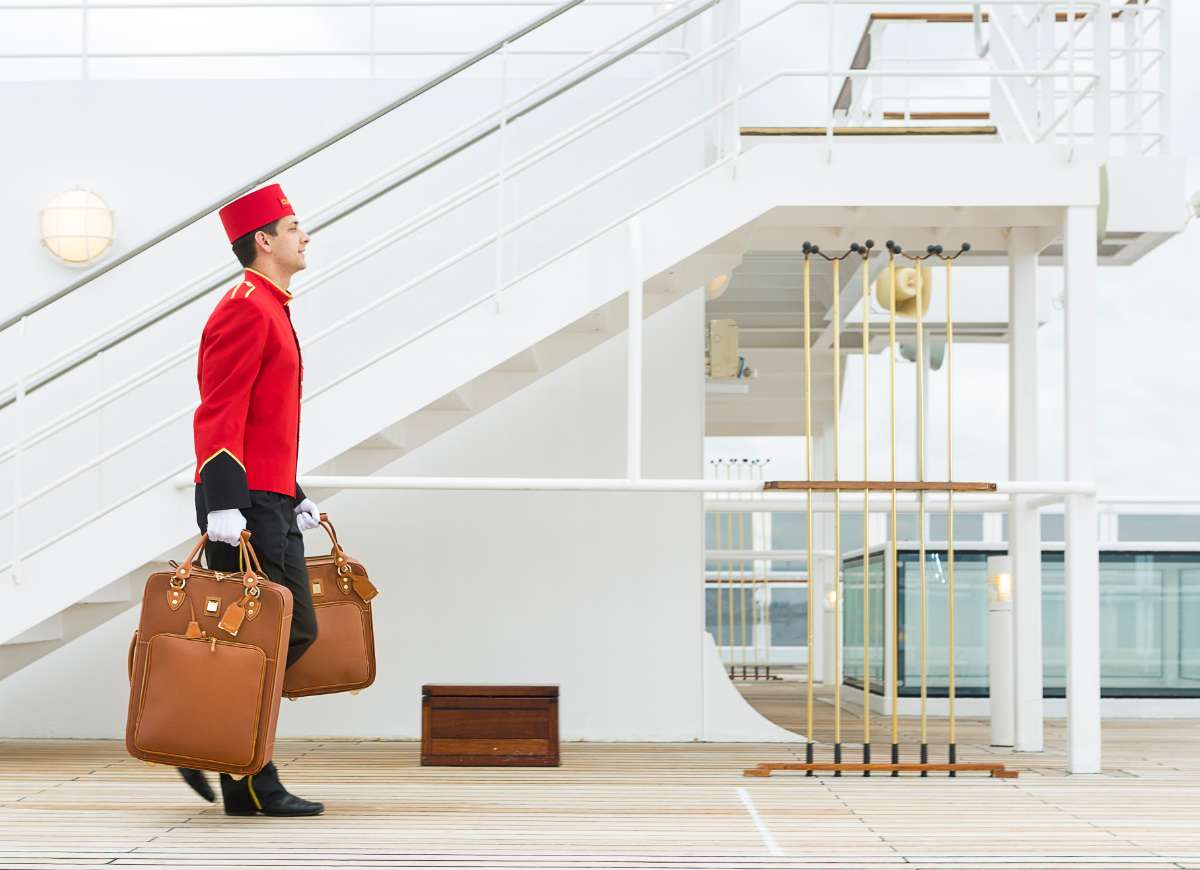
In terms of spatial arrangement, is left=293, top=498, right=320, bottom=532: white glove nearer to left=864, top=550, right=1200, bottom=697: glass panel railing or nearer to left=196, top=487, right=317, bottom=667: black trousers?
left=196, top=487, right=317, bottom=667: black trousers

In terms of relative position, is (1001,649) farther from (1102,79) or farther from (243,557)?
(243,557)

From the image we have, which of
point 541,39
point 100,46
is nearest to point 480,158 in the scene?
point 541,39

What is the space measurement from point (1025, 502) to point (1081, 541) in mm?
587

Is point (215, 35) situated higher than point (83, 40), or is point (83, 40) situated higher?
point (215, 35)

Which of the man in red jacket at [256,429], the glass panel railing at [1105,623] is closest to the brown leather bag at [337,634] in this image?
the man in red jacket at [256,429]

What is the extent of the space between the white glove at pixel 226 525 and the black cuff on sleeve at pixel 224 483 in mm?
16

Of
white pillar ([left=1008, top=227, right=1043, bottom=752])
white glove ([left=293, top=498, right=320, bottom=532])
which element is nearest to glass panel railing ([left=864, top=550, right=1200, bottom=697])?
white pillar ([left=1008, top=227, right=1043, bottom=752])

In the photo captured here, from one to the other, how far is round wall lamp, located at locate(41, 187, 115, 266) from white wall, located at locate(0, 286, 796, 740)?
1408 mm

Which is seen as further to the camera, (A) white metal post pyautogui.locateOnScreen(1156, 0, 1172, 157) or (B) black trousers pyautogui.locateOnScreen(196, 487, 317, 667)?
(A) white metal post pyautogui.locateOnScreen(1156, 0, 1172, 157)

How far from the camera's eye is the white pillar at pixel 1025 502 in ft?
18.0

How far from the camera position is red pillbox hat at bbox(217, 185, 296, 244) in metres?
3.75

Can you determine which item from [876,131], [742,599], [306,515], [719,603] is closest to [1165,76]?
[876,131]

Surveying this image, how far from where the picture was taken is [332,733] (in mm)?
5797

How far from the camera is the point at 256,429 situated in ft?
11.8
